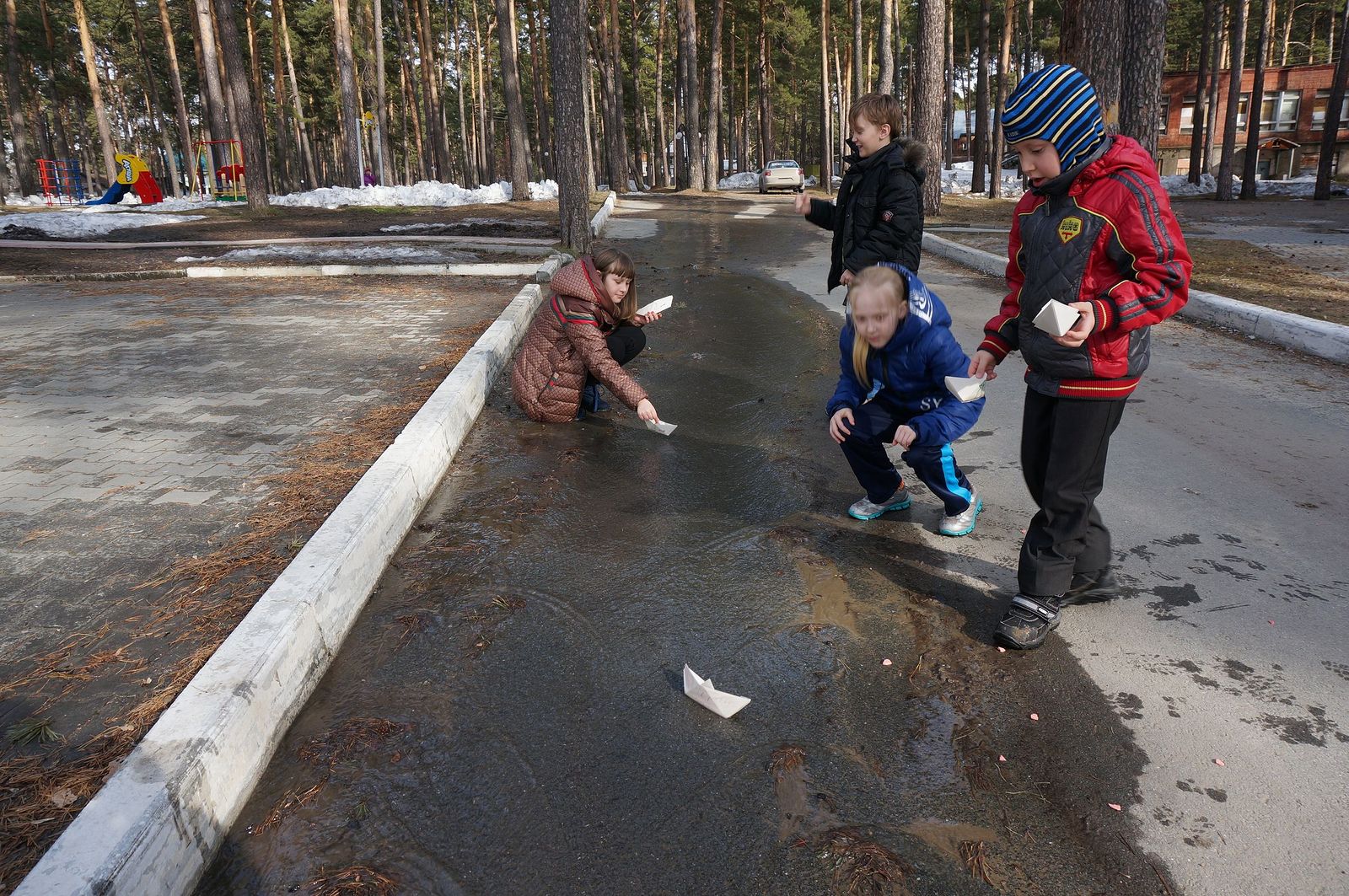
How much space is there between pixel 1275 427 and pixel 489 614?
15.8ft

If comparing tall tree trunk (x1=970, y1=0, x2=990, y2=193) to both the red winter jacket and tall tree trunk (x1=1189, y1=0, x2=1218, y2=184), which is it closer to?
tall tree trunk (x1=1189, y1=0, x2=1218, y2=184)

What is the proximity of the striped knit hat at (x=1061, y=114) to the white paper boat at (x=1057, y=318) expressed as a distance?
550mm

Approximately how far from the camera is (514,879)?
2016mm

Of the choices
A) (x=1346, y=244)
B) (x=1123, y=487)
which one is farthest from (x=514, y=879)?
(x=1346, y=244)

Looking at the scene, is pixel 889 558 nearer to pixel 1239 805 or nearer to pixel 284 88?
pixel 1239 805

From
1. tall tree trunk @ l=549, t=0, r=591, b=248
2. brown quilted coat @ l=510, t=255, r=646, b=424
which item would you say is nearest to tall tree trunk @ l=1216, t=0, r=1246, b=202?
tall tree trunk @ l=549, t=0, r=591, b=248

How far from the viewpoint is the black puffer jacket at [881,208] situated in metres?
4.79

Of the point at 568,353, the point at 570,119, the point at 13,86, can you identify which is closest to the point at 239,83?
the point at 570,119

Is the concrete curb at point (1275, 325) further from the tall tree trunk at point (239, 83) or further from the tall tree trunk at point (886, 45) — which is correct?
the tall tree trunk at point (239, 83)

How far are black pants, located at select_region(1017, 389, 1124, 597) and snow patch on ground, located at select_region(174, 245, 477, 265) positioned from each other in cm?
1093

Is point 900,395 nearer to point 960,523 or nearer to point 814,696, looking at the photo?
point 960,523

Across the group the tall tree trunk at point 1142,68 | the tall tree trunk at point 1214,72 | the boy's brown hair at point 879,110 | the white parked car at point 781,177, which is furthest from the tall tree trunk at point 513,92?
the tall tree trunk at point 1214,72

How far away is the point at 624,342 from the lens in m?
5.75

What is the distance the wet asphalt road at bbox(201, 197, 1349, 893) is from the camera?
2.09 metres
